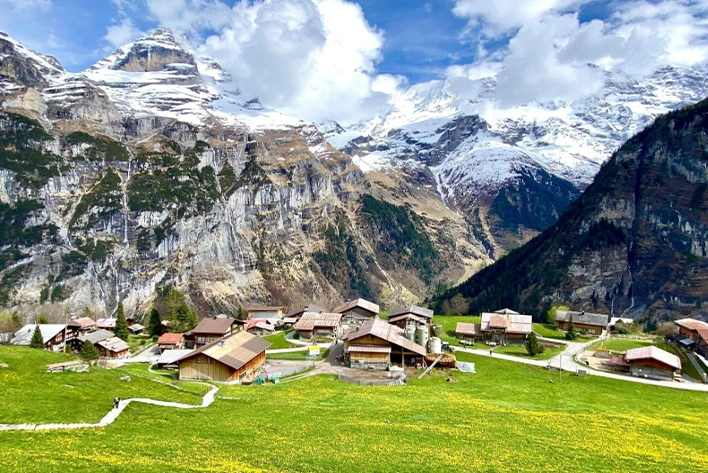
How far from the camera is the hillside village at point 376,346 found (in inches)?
2613


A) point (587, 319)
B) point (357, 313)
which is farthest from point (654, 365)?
point (357, 313)

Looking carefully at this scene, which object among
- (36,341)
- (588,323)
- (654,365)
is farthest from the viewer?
(588,323)

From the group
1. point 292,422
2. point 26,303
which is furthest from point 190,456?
point 26,303

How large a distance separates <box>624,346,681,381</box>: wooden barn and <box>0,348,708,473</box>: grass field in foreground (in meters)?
18.1

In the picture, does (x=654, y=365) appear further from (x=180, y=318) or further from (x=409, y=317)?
(x=180, y=318)

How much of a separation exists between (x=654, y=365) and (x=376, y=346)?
42.5m

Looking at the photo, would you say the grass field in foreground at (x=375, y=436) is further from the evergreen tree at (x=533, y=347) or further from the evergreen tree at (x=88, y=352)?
the evergreen tree at (x=88, y=352)

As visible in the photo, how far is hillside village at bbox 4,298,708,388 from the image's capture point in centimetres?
6638

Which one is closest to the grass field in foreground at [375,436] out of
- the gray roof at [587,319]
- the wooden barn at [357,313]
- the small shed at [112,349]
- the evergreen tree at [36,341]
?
the evergreen tree at [36,341]

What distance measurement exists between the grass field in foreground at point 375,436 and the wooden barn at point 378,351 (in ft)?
64.6

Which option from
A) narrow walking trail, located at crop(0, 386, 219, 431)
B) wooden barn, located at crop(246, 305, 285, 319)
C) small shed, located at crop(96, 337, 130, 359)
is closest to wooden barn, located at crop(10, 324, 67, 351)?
small shed, located at crop(96, 337, 130, 359)

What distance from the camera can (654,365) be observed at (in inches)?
2717

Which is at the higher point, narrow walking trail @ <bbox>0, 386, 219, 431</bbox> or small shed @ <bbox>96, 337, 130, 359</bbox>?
narrow walking trail @ <bbox>0, 386, 219, 431</bbox>

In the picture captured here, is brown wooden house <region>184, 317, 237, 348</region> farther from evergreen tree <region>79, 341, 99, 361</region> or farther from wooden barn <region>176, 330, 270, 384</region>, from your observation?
wooden barn <region>176, 330, 270, 384</region>
